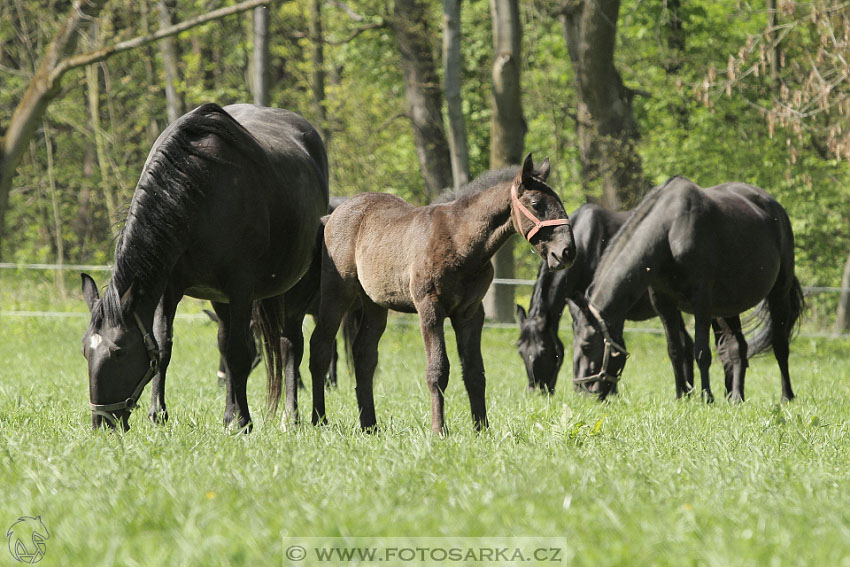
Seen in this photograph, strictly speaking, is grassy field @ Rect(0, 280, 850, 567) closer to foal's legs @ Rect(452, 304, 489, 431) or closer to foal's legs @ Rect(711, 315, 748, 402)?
foal's legs @ Rect(452, 304, 489, 431)

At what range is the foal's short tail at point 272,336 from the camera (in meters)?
6.98

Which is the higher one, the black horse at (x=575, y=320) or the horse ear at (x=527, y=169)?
the horse ear at (x=527, y=169)

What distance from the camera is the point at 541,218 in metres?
5.32

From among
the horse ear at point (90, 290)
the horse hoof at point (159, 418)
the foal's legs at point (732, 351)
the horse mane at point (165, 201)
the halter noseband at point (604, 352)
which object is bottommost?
the foal's legs at point (732, 351)

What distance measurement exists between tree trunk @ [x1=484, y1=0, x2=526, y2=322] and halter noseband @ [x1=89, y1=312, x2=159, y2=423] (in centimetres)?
1179

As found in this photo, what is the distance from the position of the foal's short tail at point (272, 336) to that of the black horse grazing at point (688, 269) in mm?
2889

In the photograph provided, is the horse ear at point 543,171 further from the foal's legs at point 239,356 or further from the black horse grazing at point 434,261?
the foal's legs at point 239,356

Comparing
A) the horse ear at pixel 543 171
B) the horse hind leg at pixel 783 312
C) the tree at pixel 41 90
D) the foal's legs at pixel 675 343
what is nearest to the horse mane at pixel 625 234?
the foal's legs at pixel 675 343

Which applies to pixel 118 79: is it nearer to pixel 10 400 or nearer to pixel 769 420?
pixel 10 400

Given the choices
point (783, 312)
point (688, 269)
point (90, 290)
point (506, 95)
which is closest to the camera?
point (90, 290)

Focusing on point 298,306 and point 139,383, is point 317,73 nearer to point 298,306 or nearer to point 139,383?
point 298,306

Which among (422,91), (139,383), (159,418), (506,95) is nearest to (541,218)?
(139,383)

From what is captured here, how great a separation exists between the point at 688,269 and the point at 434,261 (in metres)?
3.98

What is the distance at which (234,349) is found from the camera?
20.7 feet
